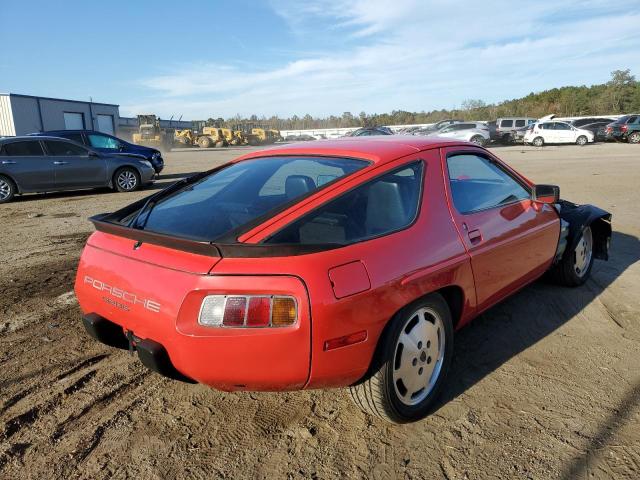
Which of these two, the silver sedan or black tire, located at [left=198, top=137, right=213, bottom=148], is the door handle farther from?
black tire, located at [left=198, top=137, right=213, bottom=148]

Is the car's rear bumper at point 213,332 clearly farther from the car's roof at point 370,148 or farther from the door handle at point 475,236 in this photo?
the door handle at point 475,236

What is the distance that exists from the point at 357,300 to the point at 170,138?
1681 inches

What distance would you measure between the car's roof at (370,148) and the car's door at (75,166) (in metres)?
9.85

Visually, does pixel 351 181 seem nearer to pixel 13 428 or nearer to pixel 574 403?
pixel 574 403

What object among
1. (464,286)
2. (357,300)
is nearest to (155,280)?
(357,300)

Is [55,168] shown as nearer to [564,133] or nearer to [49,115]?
[564,133]

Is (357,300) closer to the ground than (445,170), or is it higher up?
closer to the ground

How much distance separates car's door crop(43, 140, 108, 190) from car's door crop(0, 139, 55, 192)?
166mm

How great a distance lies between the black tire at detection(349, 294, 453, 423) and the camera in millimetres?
2412

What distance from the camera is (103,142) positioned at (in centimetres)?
1428

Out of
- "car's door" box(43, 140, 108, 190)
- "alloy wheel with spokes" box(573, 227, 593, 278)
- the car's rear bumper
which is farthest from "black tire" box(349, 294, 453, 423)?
"car's door" box(43, 140, 108, 190)

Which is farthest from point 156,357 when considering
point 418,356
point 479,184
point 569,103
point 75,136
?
point 569,103

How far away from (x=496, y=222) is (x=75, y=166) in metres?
11.2

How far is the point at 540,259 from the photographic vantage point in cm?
380
